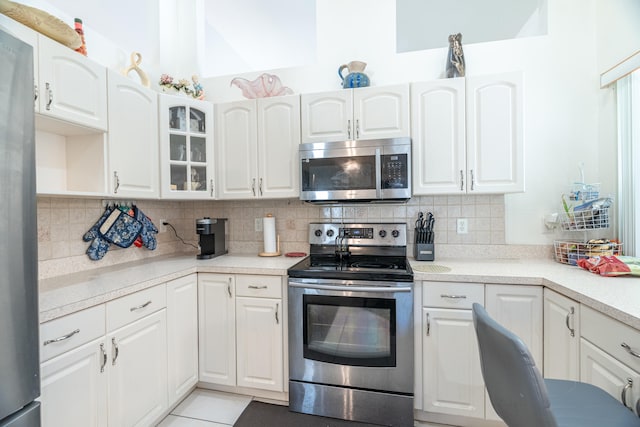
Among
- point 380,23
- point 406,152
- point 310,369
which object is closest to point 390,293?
point 310,369

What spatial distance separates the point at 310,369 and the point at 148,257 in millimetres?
1576

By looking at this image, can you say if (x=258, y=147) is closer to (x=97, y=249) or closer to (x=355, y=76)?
(x=355, y=76)

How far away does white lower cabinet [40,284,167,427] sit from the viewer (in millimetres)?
1147

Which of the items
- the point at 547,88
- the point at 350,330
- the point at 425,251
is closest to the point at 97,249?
the point at 350,330

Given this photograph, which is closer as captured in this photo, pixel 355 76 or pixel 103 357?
pixel 103 357

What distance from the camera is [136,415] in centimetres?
150

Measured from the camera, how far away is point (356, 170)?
6.48 feet

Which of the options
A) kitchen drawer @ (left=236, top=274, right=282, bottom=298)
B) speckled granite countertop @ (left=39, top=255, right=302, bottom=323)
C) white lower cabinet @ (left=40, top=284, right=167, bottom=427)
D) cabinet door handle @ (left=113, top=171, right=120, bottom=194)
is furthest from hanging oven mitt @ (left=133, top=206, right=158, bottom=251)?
kitchen drawer @ (left=236, top=274, right=282, bottom=298)

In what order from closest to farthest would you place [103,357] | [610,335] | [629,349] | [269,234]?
[629,349] → [610,335] → [103,357] → [269,234]

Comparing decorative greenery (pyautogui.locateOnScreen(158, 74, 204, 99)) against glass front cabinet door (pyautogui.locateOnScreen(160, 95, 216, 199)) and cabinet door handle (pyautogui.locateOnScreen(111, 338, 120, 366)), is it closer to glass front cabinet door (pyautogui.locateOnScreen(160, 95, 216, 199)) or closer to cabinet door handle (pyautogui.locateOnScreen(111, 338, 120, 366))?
glass front cabinet door (pyautogui.locateOnScreen(160, 95, 216, 199))

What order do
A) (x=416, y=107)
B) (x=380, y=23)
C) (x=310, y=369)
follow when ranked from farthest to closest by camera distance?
(x=380, y=23)
(x=416, y=107)
(x=310, y=369)

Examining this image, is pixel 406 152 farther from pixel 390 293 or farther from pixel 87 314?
pixel 87 314

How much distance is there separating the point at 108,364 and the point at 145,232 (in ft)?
3.50

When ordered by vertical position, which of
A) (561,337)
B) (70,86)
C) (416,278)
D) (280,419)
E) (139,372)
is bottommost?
(280,419)
